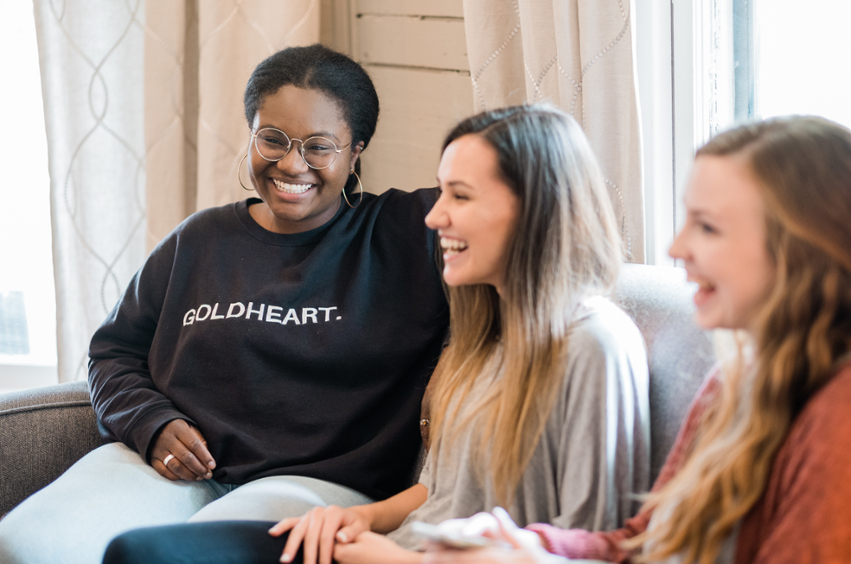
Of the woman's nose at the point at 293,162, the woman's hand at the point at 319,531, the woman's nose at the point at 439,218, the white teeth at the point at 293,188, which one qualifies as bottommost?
the woman's hand at the point at 319,531

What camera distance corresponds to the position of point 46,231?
96.9 inches

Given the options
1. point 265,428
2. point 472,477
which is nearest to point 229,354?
point 265,428

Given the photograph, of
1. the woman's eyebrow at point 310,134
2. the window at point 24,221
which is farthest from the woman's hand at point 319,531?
the window at point 24,221

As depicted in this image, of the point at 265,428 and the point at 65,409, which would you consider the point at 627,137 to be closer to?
the point at 265,428

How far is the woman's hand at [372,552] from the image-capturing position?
1.01 meters

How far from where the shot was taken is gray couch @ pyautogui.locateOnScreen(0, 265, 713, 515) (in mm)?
1006

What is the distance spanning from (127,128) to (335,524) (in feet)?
4.91

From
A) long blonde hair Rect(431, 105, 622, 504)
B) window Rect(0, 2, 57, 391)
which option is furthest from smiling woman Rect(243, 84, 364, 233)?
window Rect(0, 2, 57, 391)

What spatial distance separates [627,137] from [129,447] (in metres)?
Answer: 1.11

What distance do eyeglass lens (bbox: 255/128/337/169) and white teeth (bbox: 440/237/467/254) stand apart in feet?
1.50

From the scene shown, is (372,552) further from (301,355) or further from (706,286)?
(706,286)

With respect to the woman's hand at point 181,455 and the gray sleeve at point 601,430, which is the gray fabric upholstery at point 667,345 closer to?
the gray sleeve at point 601,430

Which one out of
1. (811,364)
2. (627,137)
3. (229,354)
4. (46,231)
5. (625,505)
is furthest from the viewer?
(46,231)

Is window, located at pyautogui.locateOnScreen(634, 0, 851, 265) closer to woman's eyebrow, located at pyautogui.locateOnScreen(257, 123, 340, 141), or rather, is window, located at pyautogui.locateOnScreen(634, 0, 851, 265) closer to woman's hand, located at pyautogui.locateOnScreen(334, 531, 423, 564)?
woman's eyebrow, located at pyautogui.locateOnScreen(257, 123, 340, 141)
